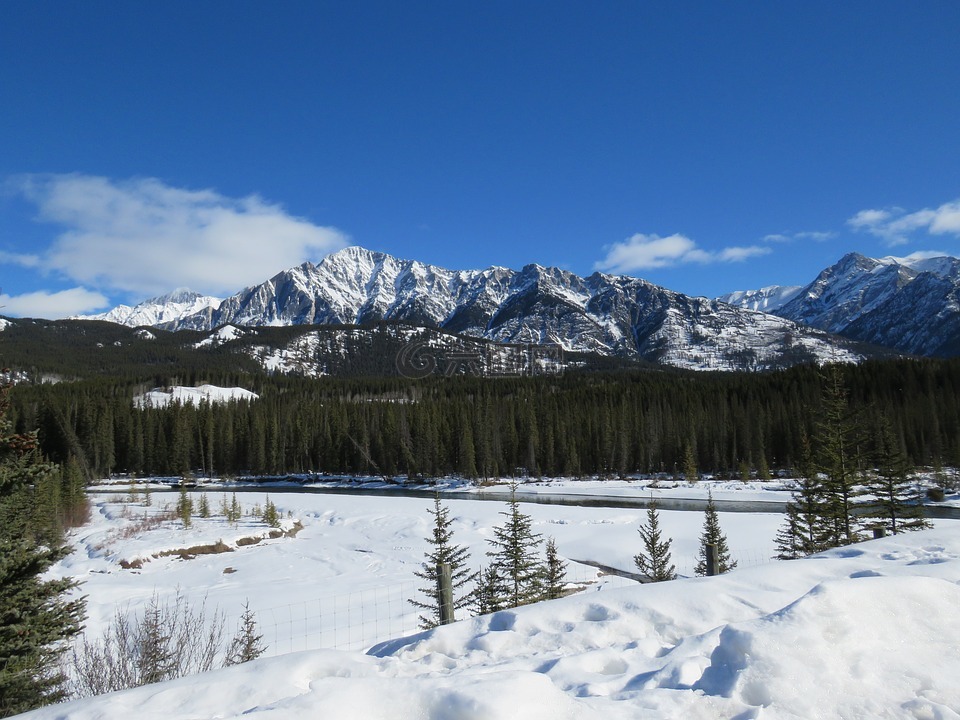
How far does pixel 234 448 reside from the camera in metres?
102

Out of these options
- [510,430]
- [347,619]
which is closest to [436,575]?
[347,619]

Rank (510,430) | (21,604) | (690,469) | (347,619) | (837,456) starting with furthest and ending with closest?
1. (510,430)
2. (690,469)
3. (837,456)
4. (347,619)
5. (21,604)

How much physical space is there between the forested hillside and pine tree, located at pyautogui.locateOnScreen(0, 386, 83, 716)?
73.7 metres

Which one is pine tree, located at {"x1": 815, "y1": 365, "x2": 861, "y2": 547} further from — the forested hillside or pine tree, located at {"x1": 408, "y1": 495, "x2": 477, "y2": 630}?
the forested hillside

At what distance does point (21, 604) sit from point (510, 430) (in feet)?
280

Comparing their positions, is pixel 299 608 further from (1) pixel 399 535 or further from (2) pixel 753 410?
(2) pixel 753 410

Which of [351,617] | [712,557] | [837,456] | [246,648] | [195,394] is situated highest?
[195,394]

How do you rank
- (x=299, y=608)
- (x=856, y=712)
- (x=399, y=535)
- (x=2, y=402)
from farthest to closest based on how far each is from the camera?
1. (x=399, y=535)
2. (x=299, y=608)
3. (x=2, y=402)
4. (x=856, y=712)

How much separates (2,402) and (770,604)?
1089cm

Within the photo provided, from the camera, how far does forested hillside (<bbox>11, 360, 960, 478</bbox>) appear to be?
8275cm

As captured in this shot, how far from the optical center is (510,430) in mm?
93000

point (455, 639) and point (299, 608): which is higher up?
point (455, 639)

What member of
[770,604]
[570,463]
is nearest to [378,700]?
[770,604]

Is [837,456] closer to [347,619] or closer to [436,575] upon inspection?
[436,575]
